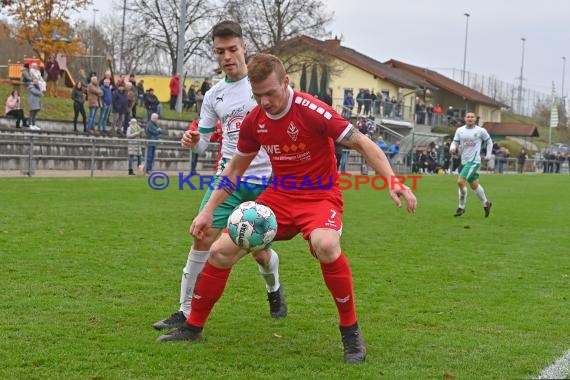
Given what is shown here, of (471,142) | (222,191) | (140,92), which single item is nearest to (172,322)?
(222,191)

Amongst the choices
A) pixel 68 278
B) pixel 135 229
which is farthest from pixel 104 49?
pixel 68 278

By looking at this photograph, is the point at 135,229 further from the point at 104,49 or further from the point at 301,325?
the point at 104,49

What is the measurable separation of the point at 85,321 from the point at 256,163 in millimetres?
1762

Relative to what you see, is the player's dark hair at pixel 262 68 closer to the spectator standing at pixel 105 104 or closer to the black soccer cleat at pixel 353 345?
the black soccer cleat at pixel 353 345

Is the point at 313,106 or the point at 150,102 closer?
the point at 313,106

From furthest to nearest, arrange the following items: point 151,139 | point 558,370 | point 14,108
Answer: point 151,139, point 14,108, point 558,370

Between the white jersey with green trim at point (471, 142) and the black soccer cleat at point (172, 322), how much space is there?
1209 cm

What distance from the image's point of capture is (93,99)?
1040 inches

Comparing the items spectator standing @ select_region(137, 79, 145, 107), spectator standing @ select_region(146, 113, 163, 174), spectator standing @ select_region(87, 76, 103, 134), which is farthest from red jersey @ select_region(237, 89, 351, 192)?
spectator standing @ select_region(137, 79, 145, 107)

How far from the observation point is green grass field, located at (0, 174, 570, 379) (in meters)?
5.15

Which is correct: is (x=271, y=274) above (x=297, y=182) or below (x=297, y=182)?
below

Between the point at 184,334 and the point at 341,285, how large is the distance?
3.91ft

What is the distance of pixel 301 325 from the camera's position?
6.34m

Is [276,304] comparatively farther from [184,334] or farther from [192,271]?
[184,334]
